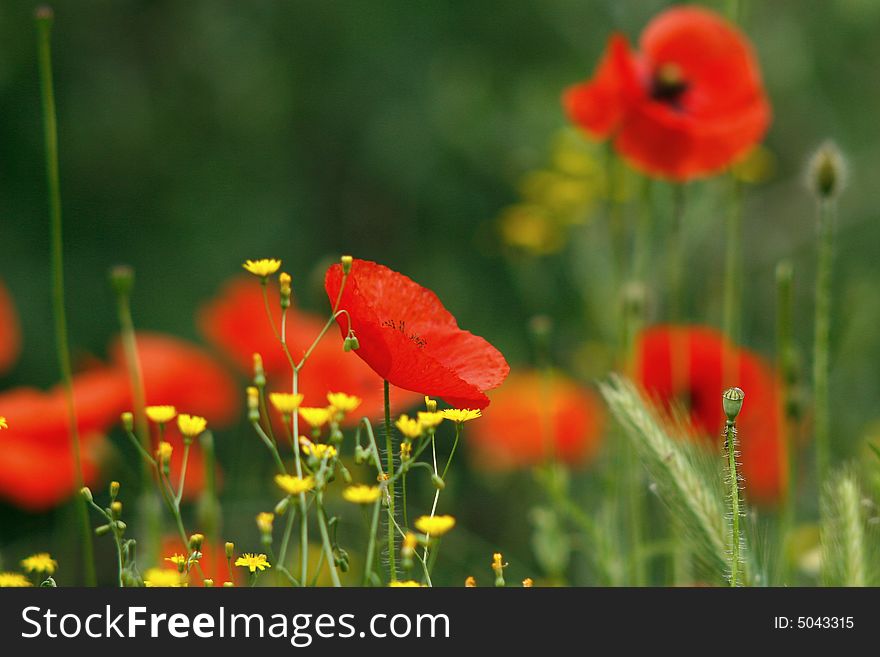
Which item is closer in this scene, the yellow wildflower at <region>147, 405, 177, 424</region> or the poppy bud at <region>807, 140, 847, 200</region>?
the yellow wildflower at <region>147, 405, 177, 424</region>

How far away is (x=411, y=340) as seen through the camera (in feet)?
1.91

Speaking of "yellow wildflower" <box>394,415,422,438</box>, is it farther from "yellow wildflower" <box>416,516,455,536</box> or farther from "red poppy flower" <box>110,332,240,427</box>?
"red poppy flower" <box>110,332,240,427</box>

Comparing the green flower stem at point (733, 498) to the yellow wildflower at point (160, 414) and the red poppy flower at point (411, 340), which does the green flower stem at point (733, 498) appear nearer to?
the red poppy flower at point (411, 340)

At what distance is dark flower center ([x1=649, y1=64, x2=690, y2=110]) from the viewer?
46.5 inches

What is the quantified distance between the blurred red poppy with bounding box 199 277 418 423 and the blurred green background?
0.86 m

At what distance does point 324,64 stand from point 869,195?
126 cm

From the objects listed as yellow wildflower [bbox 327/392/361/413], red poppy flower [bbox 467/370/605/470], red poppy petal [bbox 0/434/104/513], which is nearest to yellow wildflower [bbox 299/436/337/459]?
yellow wildflower [bbox 327/392/361/413]

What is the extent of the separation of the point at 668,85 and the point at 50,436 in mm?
696

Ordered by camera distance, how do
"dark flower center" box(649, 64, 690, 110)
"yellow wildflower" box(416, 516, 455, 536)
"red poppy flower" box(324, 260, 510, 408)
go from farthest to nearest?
"dark flower center" box(649, 64, 690, 110) → "red poppy flower" box(324, 260, 510, 408) → "yellow wildflower" box(416, 516, 455, 536)

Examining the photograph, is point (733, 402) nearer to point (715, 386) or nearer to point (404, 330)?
point (404, 330)

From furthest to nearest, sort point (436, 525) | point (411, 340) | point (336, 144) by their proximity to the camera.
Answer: point (336, 144), point (411, 340), point (436, 525)

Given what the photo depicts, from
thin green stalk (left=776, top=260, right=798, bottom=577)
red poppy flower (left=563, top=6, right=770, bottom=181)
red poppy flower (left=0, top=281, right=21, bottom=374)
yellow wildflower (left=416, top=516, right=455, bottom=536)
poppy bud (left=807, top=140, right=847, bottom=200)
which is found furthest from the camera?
red poppy flower (left=0, top=281, right=21, bottom=374)

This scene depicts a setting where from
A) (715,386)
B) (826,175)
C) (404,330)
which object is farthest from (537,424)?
(404,330)
